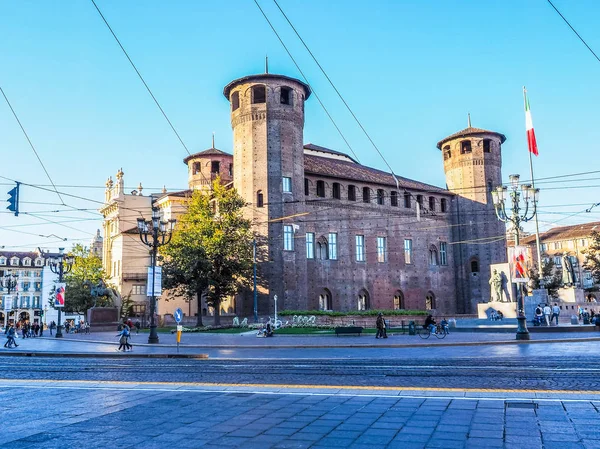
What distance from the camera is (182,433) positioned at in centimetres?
540

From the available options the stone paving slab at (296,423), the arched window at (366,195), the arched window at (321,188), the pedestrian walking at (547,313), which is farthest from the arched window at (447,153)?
the stone paving slab at (296,423)

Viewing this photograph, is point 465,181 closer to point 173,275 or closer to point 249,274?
point 249,274

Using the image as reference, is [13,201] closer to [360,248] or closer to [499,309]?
[499,309]

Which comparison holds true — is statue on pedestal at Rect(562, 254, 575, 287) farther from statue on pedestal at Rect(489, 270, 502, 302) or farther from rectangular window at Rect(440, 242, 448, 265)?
rectangular window at Rect(440, 242, 448, 265)

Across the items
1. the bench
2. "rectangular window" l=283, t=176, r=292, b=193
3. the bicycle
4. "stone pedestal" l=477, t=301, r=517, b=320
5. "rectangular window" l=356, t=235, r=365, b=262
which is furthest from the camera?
"rectangular window" l=356, t=235, r=365, b=262

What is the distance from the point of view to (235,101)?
46156 mm

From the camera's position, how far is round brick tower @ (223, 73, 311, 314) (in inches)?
1663

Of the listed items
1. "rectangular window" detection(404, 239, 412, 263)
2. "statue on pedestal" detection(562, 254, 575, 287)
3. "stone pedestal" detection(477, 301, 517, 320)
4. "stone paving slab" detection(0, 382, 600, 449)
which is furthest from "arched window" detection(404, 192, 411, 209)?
"stone paving slab" detection(0, 382, 600, 449)

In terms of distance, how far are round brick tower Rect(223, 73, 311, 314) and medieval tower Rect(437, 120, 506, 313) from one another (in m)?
18.9

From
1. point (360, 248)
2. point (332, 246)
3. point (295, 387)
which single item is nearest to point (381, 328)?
point (295, 387)

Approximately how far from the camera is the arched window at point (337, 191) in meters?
49.1

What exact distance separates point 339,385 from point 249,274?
31.9 meters

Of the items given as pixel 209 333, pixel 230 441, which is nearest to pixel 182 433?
pixel 230 441

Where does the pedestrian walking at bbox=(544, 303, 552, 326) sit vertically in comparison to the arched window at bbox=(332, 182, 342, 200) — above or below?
below
